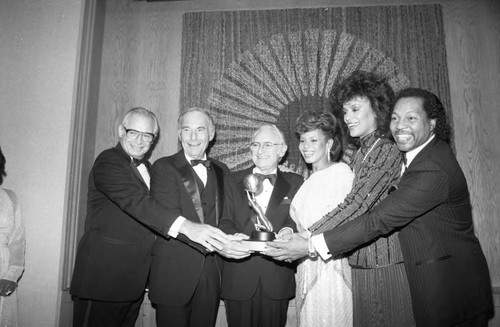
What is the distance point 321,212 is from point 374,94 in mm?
923

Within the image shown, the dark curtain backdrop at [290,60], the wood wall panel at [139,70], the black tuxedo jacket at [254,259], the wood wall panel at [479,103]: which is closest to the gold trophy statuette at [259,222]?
the black tuxedo jacket at [254,259]

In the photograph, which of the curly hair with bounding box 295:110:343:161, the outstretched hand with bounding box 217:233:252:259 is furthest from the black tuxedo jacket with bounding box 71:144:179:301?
the curly hair with bounding box 295:110:343:161

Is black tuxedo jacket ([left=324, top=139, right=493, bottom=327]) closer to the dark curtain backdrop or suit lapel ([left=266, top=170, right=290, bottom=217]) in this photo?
suit lapel ([left=266, top=170, right=290, bottom=217])

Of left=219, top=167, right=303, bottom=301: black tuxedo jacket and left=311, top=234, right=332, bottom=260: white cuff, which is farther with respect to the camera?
left=219, top=167, right=303, bottom=301: black tuxedo jacket

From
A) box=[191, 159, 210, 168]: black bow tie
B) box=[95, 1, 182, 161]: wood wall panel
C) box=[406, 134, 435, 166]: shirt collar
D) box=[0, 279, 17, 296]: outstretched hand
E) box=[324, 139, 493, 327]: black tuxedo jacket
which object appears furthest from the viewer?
box=[95, 1, 182, 161]: wood wall panel

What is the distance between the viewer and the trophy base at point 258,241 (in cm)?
216

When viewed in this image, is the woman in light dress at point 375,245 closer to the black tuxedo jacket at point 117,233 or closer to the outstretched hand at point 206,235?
the outstretched hand at point 206,235

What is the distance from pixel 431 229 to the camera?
77.2 inches

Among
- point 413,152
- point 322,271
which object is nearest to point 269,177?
point 322,271

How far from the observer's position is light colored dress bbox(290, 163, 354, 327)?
230 cm

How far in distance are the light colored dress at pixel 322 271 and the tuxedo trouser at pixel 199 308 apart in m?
0.57

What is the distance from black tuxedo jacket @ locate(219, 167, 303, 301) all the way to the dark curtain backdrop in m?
1.00

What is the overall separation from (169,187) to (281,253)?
3.03 feet

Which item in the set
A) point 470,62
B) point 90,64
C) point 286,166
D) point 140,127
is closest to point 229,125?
point 286,166
